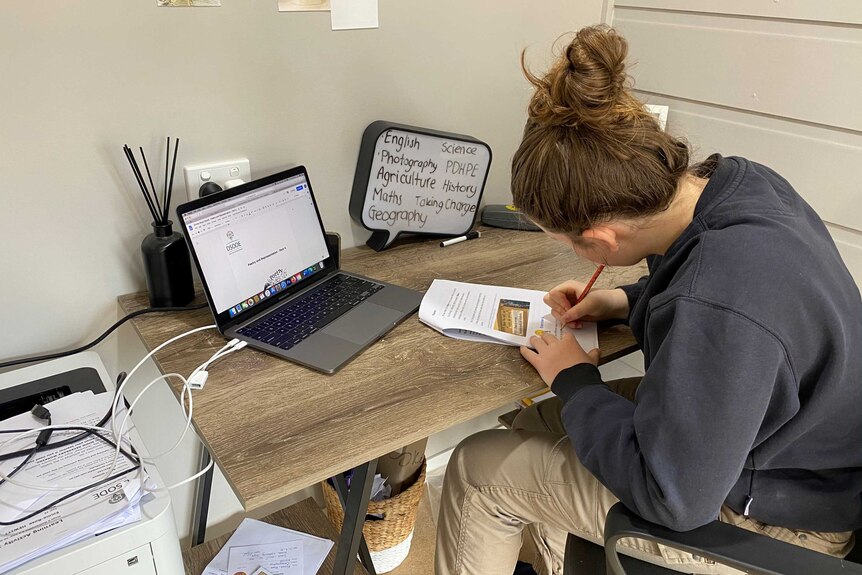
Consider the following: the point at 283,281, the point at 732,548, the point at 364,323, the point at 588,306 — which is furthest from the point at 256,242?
the point at 732,548

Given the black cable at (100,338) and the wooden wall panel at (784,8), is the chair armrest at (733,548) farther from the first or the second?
the wooden wall panel at (784,8)

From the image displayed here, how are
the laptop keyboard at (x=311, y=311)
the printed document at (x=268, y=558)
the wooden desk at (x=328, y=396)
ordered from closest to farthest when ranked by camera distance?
the wooden desk at (x=328, y=396)
the laptop keyboard at (x=311, y=311)
the printed document at (x=268, y=558)

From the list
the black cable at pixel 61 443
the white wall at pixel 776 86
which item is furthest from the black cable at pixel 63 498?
the white wall at pixel 776 86

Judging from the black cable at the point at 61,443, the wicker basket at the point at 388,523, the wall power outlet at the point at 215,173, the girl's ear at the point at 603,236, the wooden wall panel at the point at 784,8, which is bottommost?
Answer: the wicker basket at the point at 388,523

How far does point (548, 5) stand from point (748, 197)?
0.94 meters

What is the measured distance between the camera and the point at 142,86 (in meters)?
1.11

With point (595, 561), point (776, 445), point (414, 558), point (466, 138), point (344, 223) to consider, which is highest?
point (466, 138)

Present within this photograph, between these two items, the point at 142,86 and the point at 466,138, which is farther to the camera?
the point at 466,138

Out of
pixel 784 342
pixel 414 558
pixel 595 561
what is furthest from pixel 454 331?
pixel 414 558

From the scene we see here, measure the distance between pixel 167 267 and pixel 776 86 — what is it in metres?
1.31

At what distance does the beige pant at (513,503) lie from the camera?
3.29 feet

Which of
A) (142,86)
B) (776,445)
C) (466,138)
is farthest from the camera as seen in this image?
(466,138)

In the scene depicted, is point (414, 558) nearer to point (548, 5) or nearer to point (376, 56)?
point (376, 56)

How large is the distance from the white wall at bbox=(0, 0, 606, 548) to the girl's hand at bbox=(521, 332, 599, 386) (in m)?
0.59
